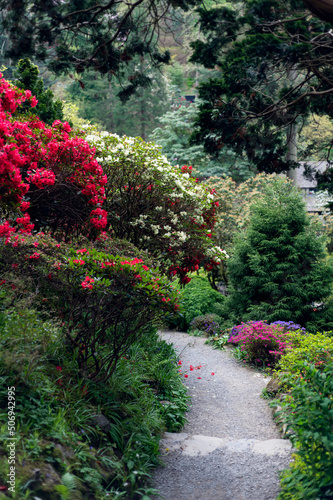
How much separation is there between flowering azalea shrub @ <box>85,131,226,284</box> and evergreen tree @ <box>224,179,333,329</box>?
1766 mm

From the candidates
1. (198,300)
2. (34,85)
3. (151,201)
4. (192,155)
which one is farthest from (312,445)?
(192,155)

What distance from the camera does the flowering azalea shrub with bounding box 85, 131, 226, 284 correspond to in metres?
6.59

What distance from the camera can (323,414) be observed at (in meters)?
2.84

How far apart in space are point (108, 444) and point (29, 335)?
113 cm

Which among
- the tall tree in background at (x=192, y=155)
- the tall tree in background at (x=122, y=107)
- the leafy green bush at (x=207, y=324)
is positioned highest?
the tall tree in background at (x=122, y=107)

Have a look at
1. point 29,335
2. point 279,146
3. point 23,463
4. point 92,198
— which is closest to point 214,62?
point 279,146

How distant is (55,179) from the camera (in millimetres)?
5562

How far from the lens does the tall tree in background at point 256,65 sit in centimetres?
562

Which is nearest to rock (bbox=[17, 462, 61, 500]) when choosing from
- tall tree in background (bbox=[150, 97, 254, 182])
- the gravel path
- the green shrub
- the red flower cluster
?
the gravel path

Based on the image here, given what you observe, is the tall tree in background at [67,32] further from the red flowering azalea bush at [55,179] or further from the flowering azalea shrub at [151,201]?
the flowering azalea shrub at [151,201]

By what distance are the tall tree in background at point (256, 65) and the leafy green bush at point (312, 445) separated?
4177 mm

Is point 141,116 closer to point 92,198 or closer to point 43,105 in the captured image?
point 43,105

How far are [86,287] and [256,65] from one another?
4.08 metres

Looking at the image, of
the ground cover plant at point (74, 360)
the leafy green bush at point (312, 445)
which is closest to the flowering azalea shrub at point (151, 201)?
the ground cover plant at point (74, 360)
